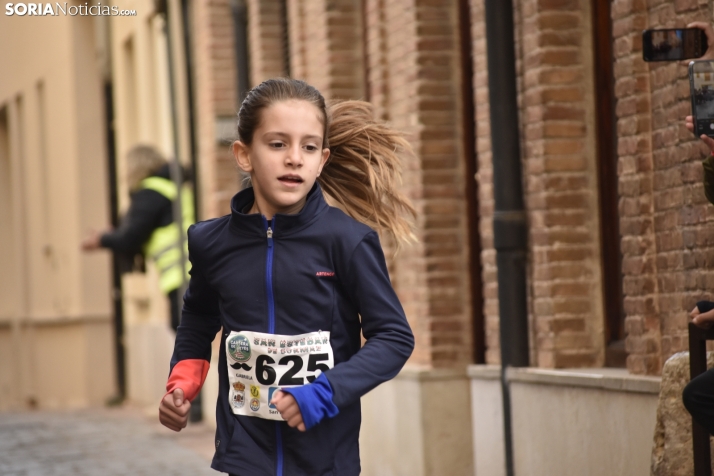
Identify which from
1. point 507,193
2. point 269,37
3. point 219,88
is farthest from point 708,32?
point 219,88

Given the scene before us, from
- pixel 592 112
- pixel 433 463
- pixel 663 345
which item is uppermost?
pixel 592 112

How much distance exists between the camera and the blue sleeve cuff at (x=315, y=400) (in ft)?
12.6

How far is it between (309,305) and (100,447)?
26.9ft

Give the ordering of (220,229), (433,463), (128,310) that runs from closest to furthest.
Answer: (220,229), (433,463), (128,310)

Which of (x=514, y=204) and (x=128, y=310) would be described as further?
(x=128, y=310)

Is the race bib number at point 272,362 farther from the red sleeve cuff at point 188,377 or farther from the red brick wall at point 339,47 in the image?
the red brick wall at point 339,47

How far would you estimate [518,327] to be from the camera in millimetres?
7441

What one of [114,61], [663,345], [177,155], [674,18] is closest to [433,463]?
[663,345]

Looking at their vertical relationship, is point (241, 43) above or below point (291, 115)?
above

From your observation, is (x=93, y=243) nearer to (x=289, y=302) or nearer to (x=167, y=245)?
(x=167, y=245)

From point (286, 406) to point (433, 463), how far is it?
15.8ft

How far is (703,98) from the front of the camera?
4473mm

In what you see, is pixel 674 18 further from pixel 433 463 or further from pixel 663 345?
pixel 433 463

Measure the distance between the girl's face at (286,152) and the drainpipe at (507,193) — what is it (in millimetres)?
3224
